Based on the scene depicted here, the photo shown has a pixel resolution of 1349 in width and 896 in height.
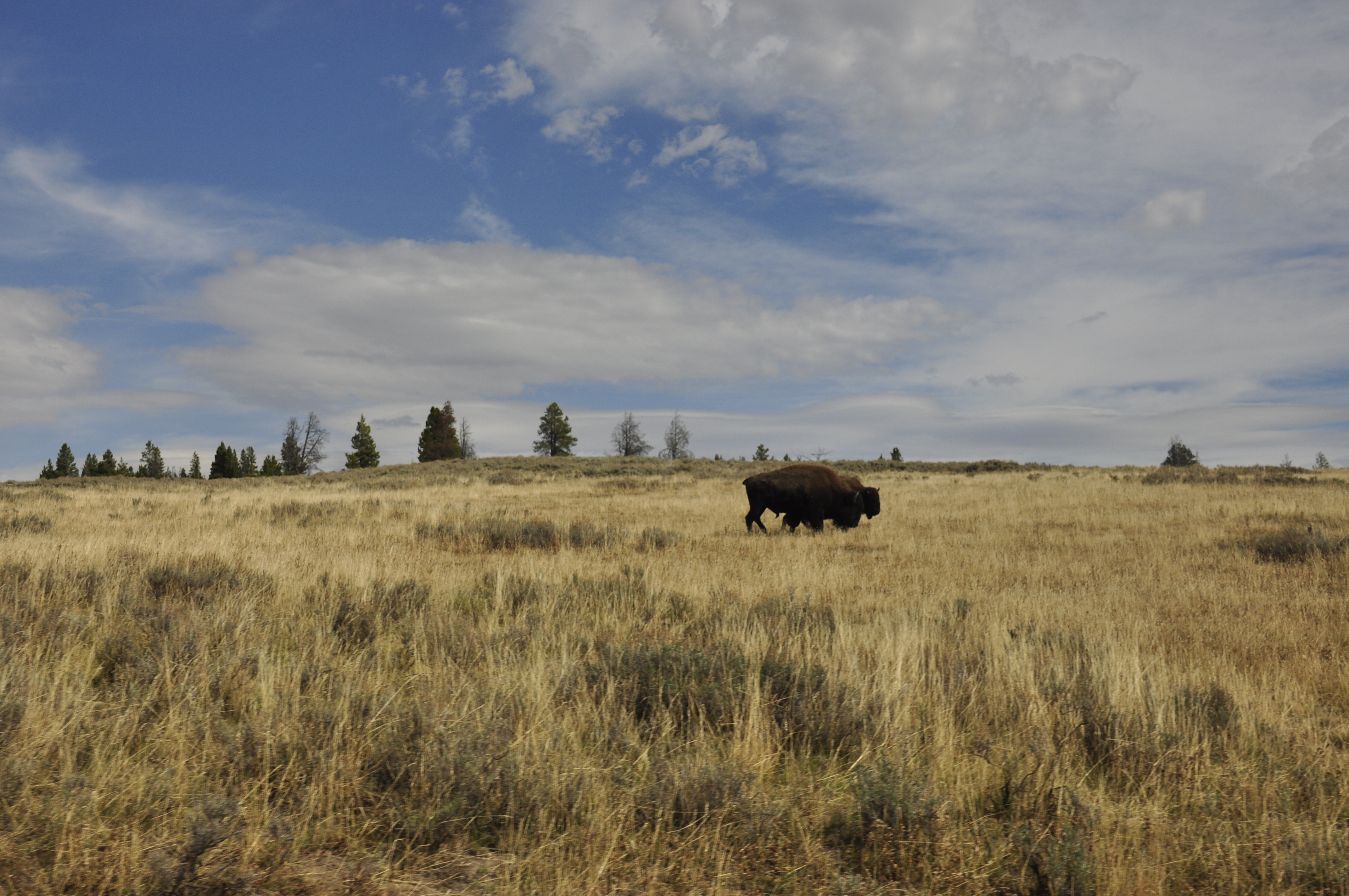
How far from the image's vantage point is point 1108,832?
3152 millimetres

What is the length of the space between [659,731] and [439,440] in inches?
3300

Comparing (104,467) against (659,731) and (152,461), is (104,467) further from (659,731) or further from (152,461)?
(659,731)

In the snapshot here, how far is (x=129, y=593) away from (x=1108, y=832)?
8.02 meters

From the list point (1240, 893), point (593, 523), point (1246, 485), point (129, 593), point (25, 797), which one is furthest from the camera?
point (1246, 485)

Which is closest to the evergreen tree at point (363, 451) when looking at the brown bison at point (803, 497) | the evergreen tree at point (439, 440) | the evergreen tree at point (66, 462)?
the evergreen tree at point (439, 440)

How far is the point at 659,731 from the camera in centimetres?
411

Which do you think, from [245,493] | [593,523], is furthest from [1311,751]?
[245,493]

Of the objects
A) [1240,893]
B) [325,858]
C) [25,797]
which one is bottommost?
[1240,893]

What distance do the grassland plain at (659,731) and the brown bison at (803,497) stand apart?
5942 mm

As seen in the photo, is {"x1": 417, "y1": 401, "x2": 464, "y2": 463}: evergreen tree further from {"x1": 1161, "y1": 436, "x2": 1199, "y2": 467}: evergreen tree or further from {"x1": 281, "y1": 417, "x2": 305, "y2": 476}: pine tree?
{"x1": 1161, "y1": 436, "x2": 1199, "y2": 467}: evergreen tree

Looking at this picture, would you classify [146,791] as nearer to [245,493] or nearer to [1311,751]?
[1311,751]

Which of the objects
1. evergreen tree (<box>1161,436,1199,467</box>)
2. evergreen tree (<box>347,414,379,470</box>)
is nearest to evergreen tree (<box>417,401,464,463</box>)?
evergreen tree (<box>347,414,379,470</box>)

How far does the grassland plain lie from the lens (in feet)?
9.38

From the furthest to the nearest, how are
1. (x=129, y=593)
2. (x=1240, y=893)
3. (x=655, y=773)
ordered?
1. (x=129, y=593)
2. (x=655, y=773)
3. (x=1240, y=893)
